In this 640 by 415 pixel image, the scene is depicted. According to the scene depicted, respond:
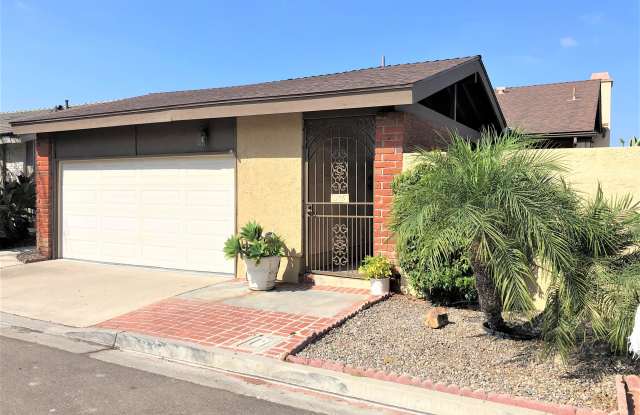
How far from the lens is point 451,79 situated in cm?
871

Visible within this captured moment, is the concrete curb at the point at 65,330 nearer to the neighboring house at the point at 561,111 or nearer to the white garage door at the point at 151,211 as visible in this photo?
the white garage door at the point at 151,211

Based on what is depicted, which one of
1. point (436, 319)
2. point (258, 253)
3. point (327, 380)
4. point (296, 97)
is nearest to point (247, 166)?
point (296, 97)

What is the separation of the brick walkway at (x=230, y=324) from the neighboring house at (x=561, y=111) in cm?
857

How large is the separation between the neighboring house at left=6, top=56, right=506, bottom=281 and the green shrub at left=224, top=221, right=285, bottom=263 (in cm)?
50

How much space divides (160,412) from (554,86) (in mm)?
20727

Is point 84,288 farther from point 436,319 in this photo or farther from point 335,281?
point 436,319

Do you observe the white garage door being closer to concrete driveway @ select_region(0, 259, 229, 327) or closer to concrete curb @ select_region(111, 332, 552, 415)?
concrete driveway @ select_region(0, 259, 229, 327)

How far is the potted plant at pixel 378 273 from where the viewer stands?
7461 millimetres

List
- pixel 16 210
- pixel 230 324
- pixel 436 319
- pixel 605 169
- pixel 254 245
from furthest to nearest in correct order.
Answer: pixel 16 210 → pixel 254 245 → pixel 605 169 → pixel 230 324 → pixel 436 319

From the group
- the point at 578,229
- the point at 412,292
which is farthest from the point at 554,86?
the point at 578,229

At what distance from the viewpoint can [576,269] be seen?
4586mm

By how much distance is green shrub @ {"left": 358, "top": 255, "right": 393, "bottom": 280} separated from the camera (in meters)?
7.45

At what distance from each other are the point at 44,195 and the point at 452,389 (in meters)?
10.8

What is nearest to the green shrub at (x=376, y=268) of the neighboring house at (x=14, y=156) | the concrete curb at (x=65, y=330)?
the concrete curb at (x=65, y=330)
